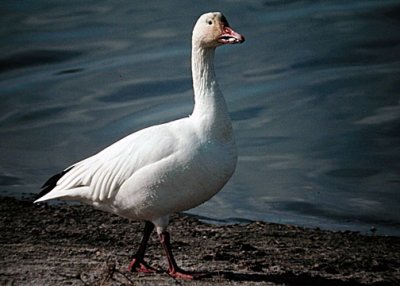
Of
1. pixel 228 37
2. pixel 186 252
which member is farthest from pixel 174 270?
pixel 228 37

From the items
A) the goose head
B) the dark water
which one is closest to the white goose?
the goose head

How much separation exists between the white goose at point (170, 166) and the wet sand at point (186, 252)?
1.61 ft

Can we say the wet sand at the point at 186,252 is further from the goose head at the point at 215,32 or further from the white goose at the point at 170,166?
the goose head at the point at 215,32

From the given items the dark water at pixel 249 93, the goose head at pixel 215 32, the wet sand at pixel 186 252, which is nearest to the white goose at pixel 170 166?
the goose head at pixel 215 32

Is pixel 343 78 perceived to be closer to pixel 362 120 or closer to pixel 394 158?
pixel 362 120

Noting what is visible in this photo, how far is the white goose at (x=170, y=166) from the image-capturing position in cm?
809

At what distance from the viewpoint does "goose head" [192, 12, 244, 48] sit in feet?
28.1

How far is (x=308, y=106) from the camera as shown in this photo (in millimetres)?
15672

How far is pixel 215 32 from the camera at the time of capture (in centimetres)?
859

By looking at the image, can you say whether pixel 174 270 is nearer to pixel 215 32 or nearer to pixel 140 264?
pixel 140 264

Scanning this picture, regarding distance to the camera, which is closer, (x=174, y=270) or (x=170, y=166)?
(x=170, y=166)

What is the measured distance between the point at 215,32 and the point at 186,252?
2.12 meters

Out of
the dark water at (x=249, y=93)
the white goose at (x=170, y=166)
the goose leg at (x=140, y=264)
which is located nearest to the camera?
the white goose at (x=170, y=166)

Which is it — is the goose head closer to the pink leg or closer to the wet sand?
the pink leg
